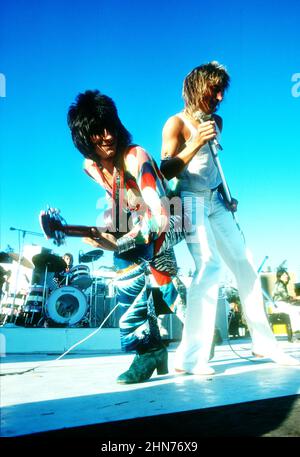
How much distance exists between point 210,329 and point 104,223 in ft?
2.78

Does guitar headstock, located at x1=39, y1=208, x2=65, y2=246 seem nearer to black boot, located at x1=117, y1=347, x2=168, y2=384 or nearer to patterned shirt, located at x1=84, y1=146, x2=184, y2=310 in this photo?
patterned shirt, located at x1=84, y1=146, x2=184, y2=310

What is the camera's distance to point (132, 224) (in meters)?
1.55

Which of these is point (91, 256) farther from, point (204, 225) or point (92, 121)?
point (92, 121)

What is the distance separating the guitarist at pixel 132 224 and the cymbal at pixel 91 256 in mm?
6333

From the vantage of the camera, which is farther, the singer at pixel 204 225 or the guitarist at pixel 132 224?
the singer at pixel 204 225

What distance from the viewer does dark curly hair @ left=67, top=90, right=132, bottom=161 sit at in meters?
1.58

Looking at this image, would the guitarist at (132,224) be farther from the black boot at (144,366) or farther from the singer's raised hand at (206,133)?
the singer's raised hand at (206,133)

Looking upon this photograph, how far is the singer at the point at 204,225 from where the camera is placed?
5.55ft

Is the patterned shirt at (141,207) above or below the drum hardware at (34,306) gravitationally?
above

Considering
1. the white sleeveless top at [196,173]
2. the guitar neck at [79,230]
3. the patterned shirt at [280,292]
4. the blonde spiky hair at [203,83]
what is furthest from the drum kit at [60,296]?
the guitar neck at [79,230]

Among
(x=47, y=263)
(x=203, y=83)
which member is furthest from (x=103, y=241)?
(x=47, y=263)

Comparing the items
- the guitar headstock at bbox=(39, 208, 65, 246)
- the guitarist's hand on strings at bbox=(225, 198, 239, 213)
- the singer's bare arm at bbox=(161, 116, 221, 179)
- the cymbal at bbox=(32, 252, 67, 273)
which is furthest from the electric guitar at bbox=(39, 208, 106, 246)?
the cymbal at bbox=(32, 252, 67, 273)
